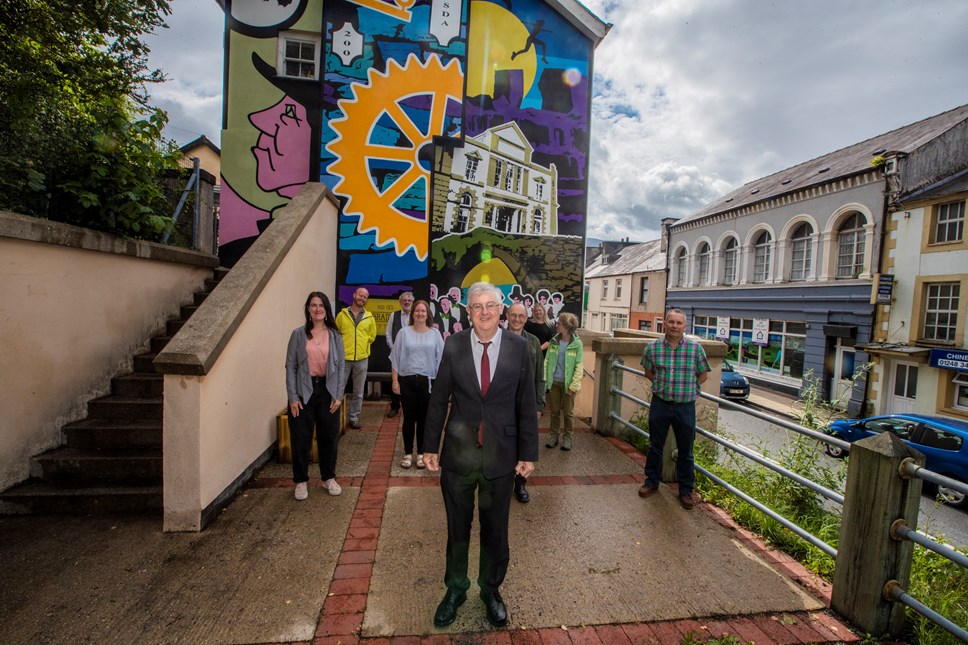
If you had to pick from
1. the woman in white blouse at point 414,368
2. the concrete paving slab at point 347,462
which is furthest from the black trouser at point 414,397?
the concrete paving slab at point 347,462

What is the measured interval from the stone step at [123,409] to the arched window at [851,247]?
22.9 metres

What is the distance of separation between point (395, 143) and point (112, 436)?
660 centimetres

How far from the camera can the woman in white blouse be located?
15.5ft

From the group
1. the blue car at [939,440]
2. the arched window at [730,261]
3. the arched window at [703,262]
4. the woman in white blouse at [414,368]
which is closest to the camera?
the woman in white blouse at [414,368]

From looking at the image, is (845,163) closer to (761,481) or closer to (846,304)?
(846,304)

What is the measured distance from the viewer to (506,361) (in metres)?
2.66

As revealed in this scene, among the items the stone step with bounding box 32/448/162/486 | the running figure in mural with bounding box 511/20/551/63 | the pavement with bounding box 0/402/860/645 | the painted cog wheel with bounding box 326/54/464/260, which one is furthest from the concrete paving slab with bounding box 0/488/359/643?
the running figure in mural with bounding box 511/20/551/63

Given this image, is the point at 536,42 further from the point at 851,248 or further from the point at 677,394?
the point at 851,248

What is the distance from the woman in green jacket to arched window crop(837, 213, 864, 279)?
61.3 feet

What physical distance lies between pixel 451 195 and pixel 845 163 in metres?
20.0

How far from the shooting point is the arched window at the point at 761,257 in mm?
22078

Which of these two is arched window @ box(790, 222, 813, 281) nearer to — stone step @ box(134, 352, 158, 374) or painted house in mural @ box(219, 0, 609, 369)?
painted house in mural @ box(219, 0, 609, 369)

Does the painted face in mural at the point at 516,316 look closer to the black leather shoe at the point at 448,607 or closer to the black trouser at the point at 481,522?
the black trouser at the point at 481,522

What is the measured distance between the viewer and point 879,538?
2648 millimetres
